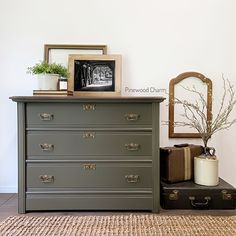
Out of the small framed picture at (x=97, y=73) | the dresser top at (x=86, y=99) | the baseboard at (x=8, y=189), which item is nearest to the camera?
the dresser top at (x=86, y=99)

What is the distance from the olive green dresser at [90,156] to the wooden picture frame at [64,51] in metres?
0.68

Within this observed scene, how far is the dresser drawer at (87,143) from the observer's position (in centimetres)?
216

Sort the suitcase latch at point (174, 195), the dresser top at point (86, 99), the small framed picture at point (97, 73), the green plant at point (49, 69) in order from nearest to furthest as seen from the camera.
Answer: the dresser top at point (86, 99), the suitcase latch at point (174, 195), the green plant at point (49, 69), the small framed picture at point (97, 73)

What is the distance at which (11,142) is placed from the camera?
8.80 feet

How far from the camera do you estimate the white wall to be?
104 inches

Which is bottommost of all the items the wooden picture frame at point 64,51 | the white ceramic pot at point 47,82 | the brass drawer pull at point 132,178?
the brass drawer pull at point 132,178

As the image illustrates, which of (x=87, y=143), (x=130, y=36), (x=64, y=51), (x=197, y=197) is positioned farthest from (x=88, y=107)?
(x=197, y=197)

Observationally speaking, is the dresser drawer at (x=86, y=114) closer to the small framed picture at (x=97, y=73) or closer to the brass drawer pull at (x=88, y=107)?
the brass drawer pull at (x=88, y=107)

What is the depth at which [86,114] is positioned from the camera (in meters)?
2.16

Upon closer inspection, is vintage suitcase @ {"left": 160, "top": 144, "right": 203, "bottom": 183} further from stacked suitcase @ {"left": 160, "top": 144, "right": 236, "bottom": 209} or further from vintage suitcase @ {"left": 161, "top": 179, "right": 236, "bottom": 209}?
vintage suitcase @ {"left": 161, "top": 179, "right": 236, "bottom": 209}

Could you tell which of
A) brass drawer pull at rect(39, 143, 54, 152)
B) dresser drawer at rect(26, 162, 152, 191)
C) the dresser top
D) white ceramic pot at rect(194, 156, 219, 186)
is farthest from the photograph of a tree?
brass drawer pull at rect(39, 143, 54, 152)

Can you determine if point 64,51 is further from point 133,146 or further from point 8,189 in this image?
point 8,189

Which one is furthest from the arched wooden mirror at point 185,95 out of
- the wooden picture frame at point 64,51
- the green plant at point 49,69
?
the green plant at point 49,69

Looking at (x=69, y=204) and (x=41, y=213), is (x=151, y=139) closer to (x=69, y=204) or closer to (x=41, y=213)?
(x=69, y=204)
